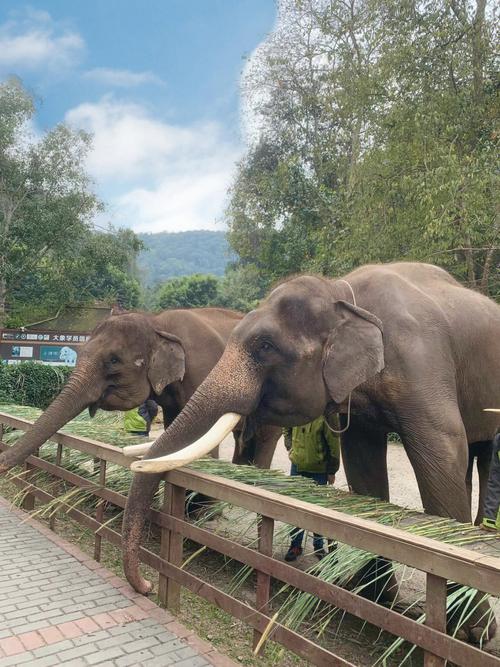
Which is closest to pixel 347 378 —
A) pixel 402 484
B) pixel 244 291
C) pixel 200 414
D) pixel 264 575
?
pixel 200 414

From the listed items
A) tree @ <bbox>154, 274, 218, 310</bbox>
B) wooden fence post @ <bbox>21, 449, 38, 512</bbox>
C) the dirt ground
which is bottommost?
the dirt ground

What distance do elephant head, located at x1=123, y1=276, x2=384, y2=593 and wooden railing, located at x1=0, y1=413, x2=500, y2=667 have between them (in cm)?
24

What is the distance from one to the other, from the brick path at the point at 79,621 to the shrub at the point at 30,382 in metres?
8.95

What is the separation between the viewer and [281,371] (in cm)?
315

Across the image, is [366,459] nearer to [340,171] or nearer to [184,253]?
[340,171]

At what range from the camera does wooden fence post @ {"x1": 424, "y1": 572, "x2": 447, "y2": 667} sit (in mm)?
1995

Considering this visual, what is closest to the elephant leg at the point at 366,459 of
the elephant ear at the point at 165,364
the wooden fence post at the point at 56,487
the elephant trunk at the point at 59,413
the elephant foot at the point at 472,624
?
the elephant foot at the point at 472,624

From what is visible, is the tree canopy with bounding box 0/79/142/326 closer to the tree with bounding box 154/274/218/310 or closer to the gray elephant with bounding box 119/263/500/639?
the gray elephant with bounding box 119/263/500/639

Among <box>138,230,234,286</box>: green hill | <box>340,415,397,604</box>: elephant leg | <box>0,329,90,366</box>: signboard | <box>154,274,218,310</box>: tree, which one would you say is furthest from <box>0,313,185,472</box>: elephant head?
<box>138,230,234,286</box>: green hill

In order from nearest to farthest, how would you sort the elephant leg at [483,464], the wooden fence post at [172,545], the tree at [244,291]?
the wooden fence post at [172,545] < the elephant leg at [483,464] < the tree at [244,291]

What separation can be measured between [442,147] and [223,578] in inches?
320

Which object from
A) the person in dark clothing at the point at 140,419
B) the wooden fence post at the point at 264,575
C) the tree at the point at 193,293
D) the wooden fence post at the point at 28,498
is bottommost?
the wooden fence post at the point at 28,498

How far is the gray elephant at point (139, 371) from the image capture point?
179 inches

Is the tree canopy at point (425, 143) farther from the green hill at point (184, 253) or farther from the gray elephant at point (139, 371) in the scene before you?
the green hill at point (184, 253)
